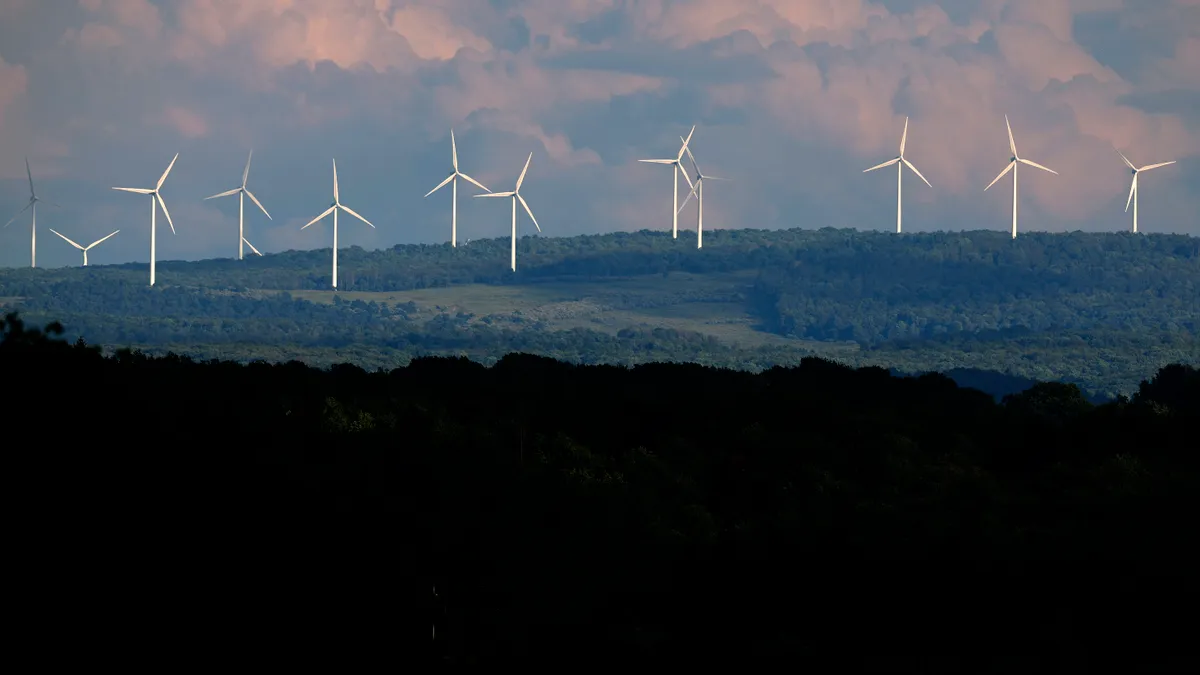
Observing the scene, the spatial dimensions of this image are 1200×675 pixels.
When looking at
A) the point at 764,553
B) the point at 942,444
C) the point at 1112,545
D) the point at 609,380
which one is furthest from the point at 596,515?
the point at 609,380

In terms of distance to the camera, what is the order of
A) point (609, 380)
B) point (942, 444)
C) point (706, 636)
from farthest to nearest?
point (609, 380)
point (942, 444)
point (706, 636)

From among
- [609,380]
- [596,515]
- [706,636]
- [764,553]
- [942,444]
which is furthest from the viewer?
[609,380]

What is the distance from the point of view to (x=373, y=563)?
5841cm

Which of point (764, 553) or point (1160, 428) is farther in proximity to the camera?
point (1160, 428)

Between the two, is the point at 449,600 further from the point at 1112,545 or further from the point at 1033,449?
the point at 1033,449

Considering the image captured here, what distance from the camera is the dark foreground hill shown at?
52188 mm

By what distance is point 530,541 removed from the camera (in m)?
64.4

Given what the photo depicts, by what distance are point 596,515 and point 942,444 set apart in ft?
→ 82.2

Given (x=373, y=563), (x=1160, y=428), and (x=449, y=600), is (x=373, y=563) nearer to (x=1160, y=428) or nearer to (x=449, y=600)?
(x=449, y=600)

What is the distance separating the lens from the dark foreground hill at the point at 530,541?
52.2 m

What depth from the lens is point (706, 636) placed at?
5600cm

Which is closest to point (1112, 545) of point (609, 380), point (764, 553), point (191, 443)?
point (764, 553)

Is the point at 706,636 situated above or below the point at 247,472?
below

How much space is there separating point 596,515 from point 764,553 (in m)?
8.51
